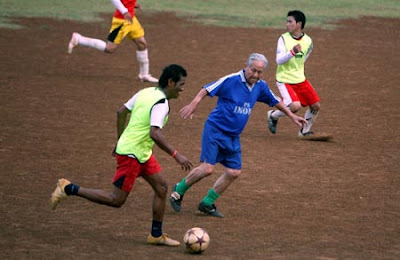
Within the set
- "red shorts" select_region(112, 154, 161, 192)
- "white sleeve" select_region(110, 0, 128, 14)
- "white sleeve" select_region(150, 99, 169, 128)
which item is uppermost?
"white sleeve" select_region(110, 0, 128, 14)

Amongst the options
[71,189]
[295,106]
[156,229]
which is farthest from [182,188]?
[295,106]

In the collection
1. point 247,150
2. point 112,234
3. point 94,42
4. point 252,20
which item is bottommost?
point 112,234

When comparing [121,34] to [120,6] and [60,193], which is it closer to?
[120,6]

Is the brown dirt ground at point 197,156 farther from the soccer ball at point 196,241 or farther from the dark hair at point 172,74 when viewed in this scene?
the dark hair at point 172,74

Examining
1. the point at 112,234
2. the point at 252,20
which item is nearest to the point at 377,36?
the point at 252,20

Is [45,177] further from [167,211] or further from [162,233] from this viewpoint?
[162,233]

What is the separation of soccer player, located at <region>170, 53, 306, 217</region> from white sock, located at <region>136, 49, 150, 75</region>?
303 inches

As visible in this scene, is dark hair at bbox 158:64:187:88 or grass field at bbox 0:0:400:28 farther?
grass field at bbox 0:0:400:28

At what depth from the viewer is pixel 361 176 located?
12109mm

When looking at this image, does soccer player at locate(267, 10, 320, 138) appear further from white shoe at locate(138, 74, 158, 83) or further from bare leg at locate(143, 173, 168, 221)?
bare leg at locate(143, 173, 168, 221)

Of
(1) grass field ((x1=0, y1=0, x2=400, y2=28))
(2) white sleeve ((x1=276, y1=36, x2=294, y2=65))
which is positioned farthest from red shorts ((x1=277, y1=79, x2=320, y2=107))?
(1) grass field ((x1=0, y1=0, x2=400, y2=28))

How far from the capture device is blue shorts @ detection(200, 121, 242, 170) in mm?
10172

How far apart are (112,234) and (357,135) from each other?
20.3ft

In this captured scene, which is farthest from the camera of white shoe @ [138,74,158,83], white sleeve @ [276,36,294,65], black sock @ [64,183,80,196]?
white shoe @ [138,74,158,83]
